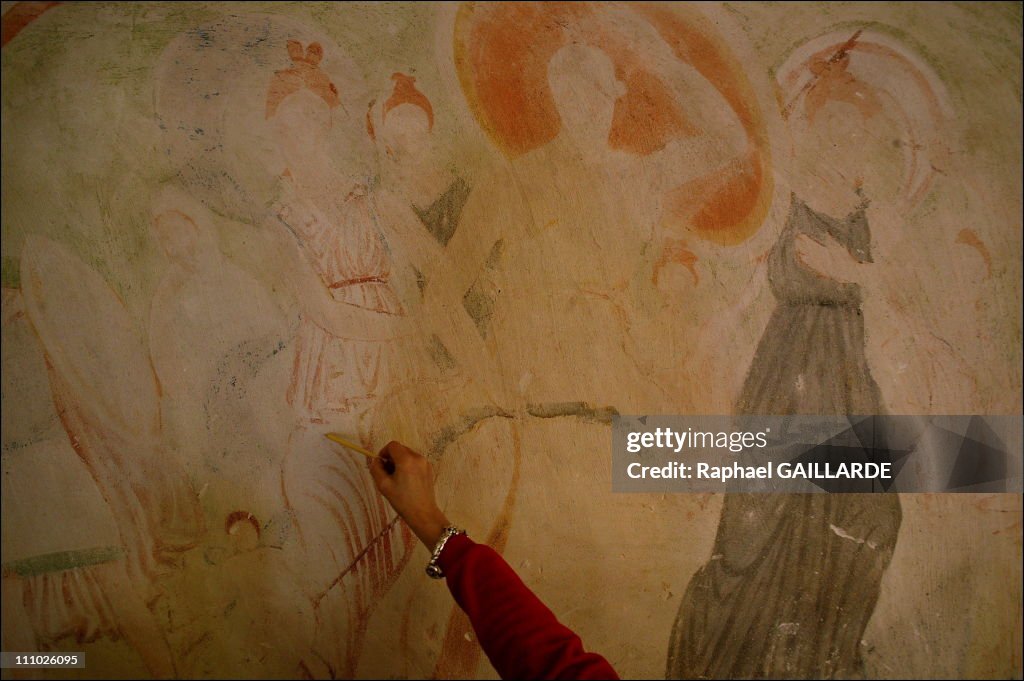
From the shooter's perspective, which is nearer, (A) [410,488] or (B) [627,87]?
(A) [410,488]

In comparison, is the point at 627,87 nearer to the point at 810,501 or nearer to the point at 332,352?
the point at 332,352

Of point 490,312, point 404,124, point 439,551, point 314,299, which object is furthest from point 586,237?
point 439,551

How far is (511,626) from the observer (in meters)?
1.18

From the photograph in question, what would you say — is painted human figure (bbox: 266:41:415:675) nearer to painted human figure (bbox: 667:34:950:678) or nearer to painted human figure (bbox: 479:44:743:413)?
painted human figure (bbox: 479:44:743:413)

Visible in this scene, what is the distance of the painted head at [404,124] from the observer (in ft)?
5.40

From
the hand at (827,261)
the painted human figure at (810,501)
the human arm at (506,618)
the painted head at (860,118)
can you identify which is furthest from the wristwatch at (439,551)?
the painted head at (860,118)

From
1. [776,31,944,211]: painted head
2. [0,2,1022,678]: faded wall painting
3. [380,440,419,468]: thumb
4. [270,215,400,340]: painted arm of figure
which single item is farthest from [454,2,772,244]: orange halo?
[380,440,419,468]: thumb

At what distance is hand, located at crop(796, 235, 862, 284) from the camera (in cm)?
168

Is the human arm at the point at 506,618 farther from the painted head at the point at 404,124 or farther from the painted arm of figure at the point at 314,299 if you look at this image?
the painted head at the point at 404,124

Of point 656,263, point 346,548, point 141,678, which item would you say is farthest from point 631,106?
point 141,678

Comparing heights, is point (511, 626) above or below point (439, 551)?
below

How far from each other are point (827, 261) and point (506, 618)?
4.22ft

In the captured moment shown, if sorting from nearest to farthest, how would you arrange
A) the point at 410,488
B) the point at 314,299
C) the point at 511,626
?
the point at 511,626
the point at 410,488
the point at 314,299

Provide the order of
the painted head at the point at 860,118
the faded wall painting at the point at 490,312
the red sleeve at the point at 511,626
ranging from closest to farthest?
1. the red sleeve at the point at 511,626
2. the faded wall painting at the point at 490,312
3. the painted head at the point at 860,118
